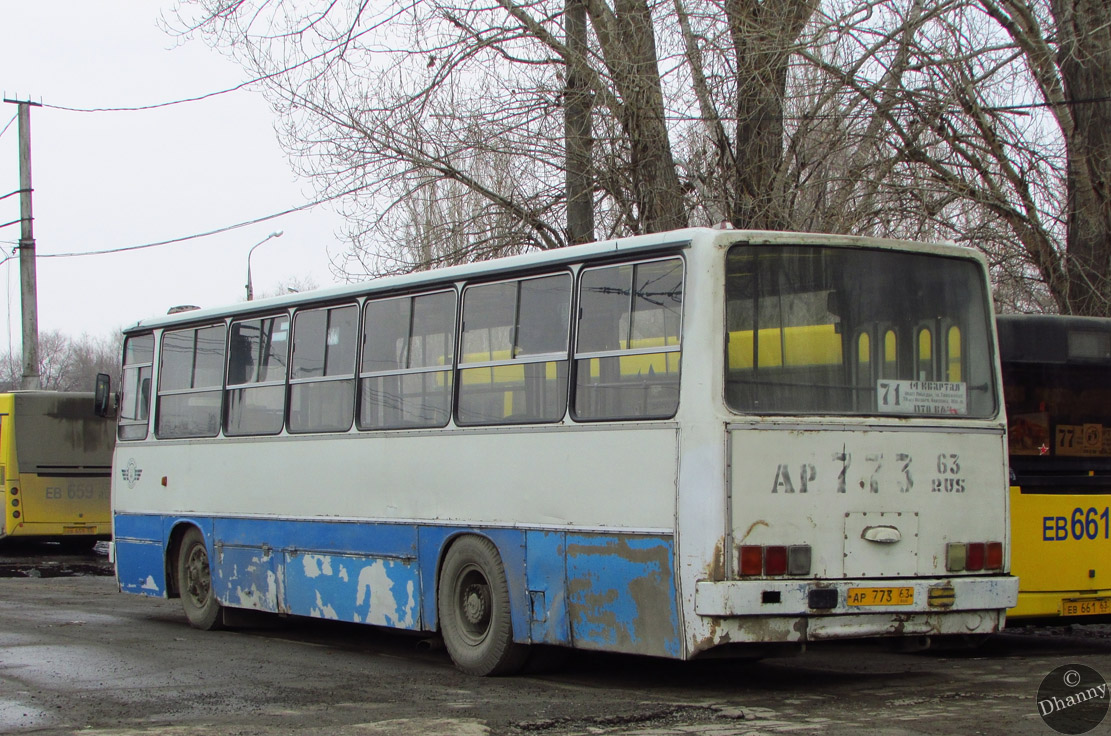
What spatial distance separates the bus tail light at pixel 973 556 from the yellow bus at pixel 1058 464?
1.50 metres

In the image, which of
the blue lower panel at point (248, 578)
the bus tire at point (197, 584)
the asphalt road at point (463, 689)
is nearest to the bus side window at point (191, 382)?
the bus tire at point (197, 584)

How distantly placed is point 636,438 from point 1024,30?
420 inches

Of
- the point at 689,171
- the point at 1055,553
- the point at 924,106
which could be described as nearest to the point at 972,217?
the point at 924,106

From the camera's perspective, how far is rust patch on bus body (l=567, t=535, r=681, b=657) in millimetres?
8383

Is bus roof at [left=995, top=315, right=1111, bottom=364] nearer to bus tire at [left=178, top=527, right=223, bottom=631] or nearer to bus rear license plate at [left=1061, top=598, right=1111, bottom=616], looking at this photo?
bus rear license plate at [left=1061, top=598, right=1111, bottom=616]

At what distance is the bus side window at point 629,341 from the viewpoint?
8.62 m

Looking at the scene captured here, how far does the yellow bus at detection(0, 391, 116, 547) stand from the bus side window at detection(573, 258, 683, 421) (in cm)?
1614

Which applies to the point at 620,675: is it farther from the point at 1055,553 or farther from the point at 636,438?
the point at 1055,553

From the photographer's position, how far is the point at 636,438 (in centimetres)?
870

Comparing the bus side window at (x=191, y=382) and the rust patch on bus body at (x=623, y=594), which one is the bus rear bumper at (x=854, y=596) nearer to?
the rust patch on bus body at (x=623, y=594)

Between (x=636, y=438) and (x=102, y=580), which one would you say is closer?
(x=636, y=438)

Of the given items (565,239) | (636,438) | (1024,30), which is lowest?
(636,438)

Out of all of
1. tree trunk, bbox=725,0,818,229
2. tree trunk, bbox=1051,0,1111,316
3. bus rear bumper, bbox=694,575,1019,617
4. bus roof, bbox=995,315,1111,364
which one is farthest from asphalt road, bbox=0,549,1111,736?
tree trunk, bbox=725,0,818,229

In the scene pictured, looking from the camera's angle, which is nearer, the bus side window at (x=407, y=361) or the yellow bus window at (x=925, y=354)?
the yellow bus window at (x=925, y=354)
